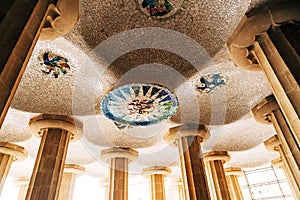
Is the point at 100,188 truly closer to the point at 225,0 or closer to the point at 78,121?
the point at 78,121

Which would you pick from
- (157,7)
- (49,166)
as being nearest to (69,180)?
(49,166)

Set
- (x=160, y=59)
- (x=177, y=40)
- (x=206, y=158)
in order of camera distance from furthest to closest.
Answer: (x=206, y=158), (x=160, y=59), (x=177, y=40)

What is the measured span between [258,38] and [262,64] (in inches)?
21.0

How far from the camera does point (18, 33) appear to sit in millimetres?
2549

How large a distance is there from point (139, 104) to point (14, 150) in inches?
225

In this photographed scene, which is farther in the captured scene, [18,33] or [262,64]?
[262,64]

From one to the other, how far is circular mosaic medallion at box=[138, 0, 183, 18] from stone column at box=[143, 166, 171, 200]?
9.82 metres

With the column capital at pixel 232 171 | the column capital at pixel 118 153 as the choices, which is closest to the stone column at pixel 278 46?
the column capital at pixel 118 153

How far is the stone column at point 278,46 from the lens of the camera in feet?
12.2

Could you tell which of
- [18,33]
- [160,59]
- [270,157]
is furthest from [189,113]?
[270,157]

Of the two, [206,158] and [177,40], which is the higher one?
[177,40]

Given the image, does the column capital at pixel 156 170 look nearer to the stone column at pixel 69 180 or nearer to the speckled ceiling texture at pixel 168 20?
the stone column at pixel 69 180

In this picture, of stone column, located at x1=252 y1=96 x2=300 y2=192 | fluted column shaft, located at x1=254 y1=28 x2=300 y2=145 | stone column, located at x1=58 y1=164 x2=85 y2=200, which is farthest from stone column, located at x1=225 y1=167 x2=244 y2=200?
fluted column shaft, located at x1=254 y1=28 x2=300 y2=145

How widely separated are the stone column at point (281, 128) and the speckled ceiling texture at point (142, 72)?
0.29 metres
